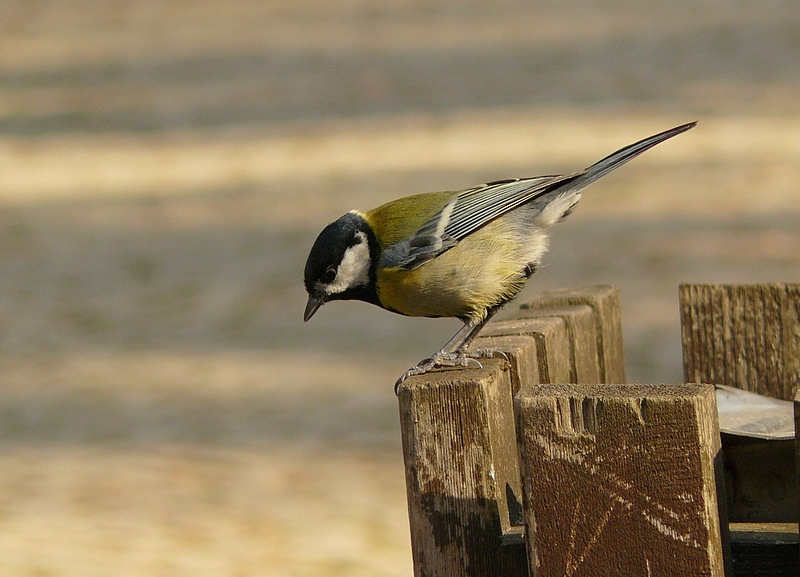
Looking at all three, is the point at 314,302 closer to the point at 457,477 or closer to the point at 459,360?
the point at 459,360

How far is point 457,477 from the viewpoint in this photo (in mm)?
1899

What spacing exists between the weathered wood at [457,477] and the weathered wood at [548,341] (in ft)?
1.38

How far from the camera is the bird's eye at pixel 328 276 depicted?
9.68ft

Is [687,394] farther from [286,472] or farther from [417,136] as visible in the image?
[417,136]

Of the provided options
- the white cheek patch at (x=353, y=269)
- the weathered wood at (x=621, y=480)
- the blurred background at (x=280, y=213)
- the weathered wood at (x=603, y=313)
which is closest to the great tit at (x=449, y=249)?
the white cheek patch at (x=353, y=269)

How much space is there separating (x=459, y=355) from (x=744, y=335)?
681 mm

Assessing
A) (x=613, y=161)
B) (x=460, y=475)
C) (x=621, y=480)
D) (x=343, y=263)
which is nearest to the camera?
(x=621, y=480)

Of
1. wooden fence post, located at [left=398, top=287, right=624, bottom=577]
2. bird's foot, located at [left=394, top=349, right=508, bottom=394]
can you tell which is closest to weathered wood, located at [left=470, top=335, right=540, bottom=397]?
bird's foot, located at [left=394, top=349, right=508, bottom=394]

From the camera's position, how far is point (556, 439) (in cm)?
169

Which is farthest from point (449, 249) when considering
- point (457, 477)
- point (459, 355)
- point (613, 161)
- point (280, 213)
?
point (280, 213)

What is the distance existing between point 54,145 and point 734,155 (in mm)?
5748

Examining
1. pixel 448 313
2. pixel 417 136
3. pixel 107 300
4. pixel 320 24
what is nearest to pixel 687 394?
pixel 448 313

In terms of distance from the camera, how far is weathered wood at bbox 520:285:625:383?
9.02 ft

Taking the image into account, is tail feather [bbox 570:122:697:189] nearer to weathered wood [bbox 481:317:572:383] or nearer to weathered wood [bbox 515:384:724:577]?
weathered wood [bbox 481:317:572:383]
